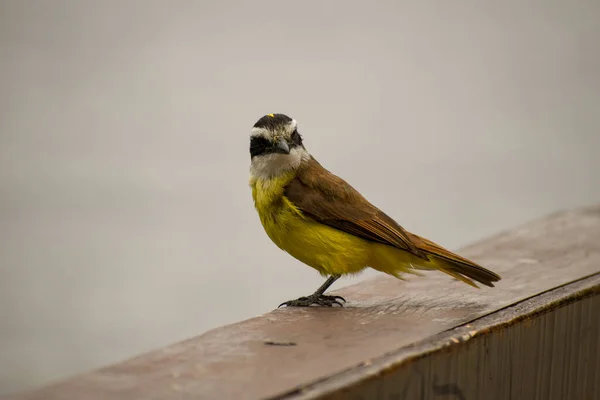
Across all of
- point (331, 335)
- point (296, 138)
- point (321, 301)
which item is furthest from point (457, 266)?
point (296, 138)

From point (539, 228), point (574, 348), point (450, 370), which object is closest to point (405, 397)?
point (450, 370)

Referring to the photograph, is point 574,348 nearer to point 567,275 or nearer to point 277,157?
point 567,275

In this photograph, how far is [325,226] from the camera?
11.7ft

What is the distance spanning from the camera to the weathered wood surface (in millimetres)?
2023

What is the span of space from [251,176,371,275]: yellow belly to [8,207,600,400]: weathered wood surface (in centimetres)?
11

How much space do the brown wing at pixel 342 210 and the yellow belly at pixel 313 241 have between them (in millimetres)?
30

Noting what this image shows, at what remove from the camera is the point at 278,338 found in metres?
2.51

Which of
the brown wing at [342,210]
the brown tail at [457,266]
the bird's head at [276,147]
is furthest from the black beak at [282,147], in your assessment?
the brown tail at [457,266]

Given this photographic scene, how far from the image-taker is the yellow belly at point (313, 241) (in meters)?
3.51

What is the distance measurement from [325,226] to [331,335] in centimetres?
107

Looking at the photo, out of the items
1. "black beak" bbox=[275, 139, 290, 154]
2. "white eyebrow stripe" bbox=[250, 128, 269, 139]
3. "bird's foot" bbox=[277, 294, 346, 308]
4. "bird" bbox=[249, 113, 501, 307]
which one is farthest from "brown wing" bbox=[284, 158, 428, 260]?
"bird's foot" bbox=[277, 294, 346, 308]

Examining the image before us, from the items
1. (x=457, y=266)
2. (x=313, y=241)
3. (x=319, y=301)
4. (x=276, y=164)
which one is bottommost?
(x=319, y=301)

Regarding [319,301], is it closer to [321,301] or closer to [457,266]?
[321,301]

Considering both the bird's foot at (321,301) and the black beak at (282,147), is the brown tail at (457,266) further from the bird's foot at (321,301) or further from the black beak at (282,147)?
the black beak at (282,147)
